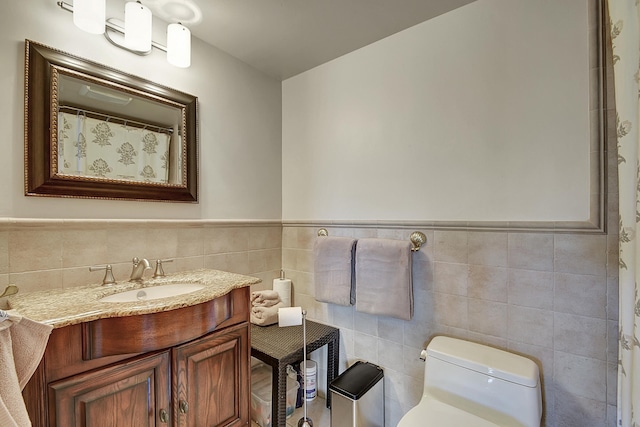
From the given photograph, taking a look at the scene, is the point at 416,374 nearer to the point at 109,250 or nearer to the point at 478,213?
the point at 478,213

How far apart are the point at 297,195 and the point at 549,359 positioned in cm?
159

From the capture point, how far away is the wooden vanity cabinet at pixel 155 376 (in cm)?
83

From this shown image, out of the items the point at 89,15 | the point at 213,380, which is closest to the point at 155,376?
the point at 213,380

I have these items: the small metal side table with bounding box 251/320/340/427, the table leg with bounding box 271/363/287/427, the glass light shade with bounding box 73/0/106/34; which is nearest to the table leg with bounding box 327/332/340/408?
the small metal side table with bounding box 251/320/340/427

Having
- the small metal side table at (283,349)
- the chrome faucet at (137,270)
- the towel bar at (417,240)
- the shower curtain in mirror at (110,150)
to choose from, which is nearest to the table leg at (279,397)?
the small metal side table at (283,349)

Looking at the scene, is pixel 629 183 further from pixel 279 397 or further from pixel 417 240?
pixel 279 397

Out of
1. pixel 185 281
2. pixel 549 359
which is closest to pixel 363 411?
pixel 549 359

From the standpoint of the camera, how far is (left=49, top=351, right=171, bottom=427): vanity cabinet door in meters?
0.85

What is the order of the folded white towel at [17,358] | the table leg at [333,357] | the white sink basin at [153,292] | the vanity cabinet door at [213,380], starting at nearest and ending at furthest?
1. the folded white towel at [17,358]
2. the vanity cabinet door at [213,380]
3. the white sink basin at [153,292]
4. the table leg at [333,357]

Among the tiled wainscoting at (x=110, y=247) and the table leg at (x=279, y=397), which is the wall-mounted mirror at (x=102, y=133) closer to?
the tiled wainscoting at (x=110, y=247)

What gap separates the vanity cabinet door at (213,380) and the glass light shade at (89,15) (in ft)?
4.32

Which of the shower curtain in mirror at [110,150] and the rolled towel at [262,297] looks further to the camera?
the rolled towel at [262,297]

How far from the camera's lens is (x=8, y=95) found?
3.52ft

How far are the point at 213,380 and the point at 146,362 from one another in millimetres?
312
